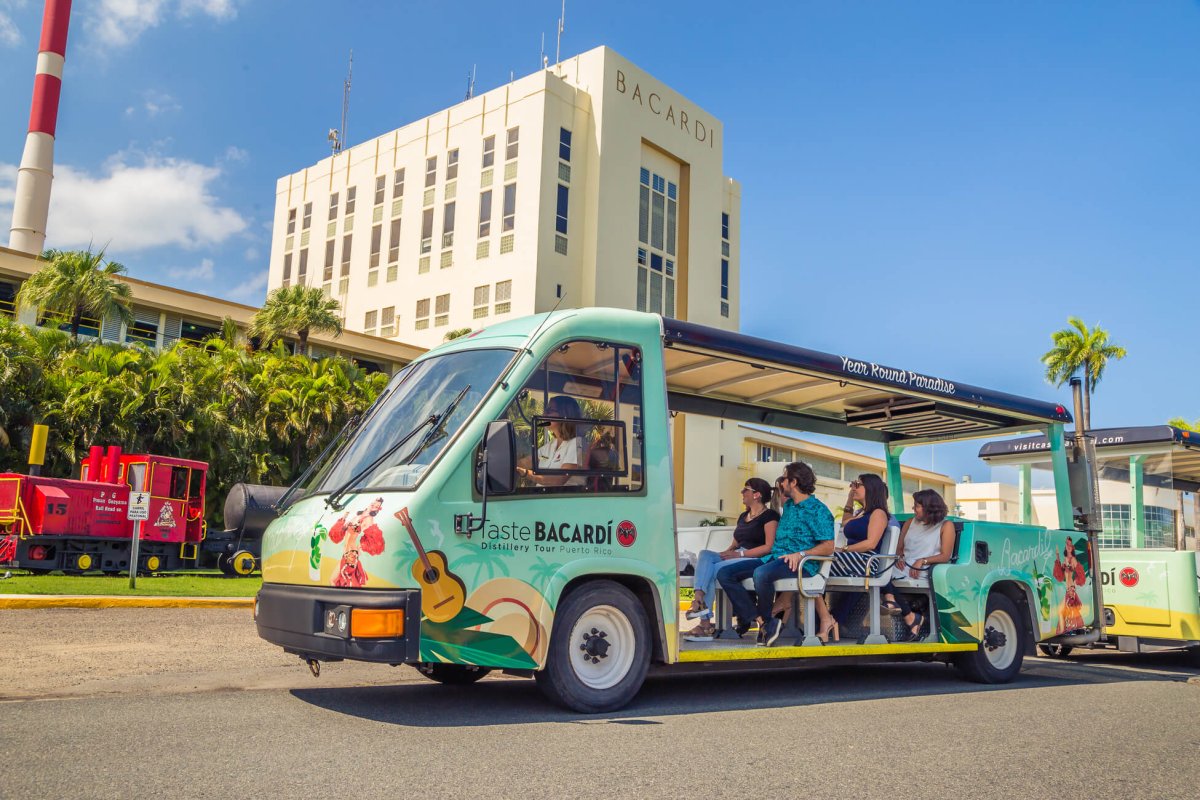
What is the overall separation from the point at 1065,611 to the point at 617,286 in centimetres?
4116

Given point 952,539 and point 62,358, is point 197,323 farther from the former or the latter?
point 952,539

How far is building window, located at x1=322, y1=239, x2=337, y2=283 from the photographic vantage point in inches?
2344

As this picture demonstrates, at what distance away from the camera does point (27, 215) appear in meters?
49.1

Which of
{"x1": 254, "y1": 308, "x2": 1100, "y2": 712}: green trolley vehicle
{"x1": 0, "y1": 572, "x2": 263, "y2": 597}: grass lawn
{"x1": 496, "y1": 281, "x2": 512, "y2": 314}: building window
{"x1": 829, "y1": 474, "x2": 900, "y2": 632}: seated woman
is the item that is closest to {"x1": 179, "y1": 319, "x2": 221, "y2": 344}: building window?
{"x1": 496, "y1": 281, "x2": 512, "y2": 314}: building window

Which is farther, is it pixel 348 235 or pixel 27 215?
pixel 348 235

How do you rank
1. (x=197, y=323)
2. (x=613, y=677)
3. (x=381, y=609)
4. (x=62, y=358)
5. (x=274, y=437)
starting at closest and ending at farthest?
(x=381, y=609) → (x=613, y=677) → (x=62, y=358) → (x=274, y=437) → (x=197, y=323)

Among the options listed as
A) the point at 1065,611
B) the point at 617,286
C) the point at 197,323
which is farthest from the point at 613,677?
the point at 617,286

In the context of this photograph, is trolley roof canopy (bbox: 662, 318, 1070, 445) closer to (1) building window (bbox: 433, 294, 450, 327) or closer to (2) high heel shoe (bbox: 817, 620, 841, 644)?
(2) high heel shoe (bbox: 817, 620, 841, 644)

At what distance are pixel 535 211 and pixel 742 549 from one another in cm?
4026

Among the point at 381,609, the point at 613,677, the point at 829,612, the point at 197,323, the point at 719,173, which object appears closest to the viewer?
the point at 381,609

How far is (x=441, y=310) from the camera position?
51938mm

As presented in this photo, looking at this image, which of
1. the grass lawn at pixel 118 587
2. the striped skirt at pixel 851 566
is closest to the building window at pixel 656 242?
the grass lawn at pixel 118 587

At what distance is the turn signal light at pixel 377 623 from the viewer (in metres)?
6.02

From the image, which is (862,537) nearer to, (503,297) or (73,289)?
(73,289)
